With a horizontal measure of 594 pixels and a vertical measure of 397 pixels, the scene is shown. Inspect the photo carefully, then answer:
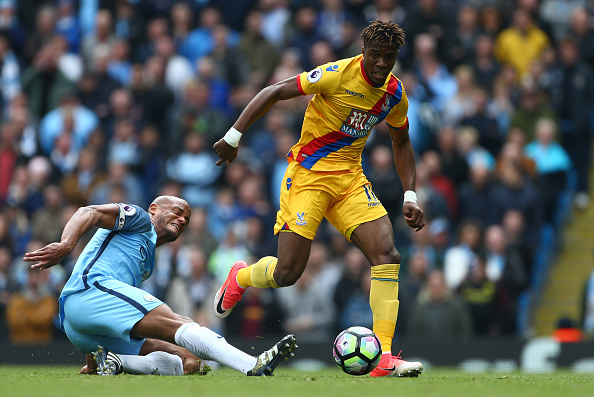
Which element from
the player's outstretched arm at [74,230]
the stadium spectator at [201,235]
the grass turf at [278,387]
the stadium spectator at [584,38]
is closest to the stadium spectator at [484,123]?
the stadium spectator at [584,38]

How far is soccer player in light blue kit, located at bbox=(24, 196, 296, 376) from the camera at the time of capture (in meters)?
6.64

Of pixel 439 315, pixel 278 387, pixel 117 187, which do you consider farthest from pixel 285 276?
pixel 117 187

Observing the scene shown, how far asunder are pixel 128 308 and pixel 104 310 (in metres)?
0.18

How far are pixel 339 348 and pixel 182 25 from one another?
31.6 ft

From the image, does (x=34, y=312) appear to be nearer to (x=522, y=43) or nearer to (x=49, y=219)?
(x=49, y=219)

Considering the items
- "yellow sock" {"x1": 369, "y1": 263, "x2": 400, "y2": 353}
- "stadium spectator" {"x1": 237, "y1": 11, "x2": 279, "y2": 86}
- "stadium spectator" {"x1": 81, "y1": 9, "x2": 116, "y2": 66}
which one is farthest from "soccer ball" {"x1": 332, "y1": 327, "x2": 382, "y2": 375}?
"stadium spectator" {"x1": 81, "y1": 9, "x2": 116, "y2": 66}

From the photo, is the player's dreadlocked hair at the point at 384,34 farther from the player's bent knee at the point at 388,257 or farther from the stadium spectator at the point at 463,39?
the stadium spectator at the point at 463,39

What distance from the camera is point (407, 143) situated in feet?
26.4

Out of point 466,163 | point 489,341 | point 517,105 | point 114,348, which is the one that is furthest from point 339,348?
point 517,105

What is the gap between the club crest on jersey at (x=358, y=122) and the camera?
7.59m

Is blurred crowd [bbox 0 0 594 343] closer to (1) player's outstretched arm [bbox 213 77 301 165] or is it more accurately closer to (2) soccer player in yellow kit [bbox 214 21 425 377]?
(2) soccer player in yellow kit [bbox 214 21 425 377]

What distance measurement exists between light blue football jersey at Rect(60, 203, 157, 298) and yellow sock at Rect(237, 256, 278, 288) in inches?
39.3

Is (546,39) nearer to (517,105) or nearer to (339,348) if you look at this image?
(517,105)

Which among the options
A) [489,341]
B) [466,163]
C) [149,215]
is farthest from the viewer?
[466,163]
